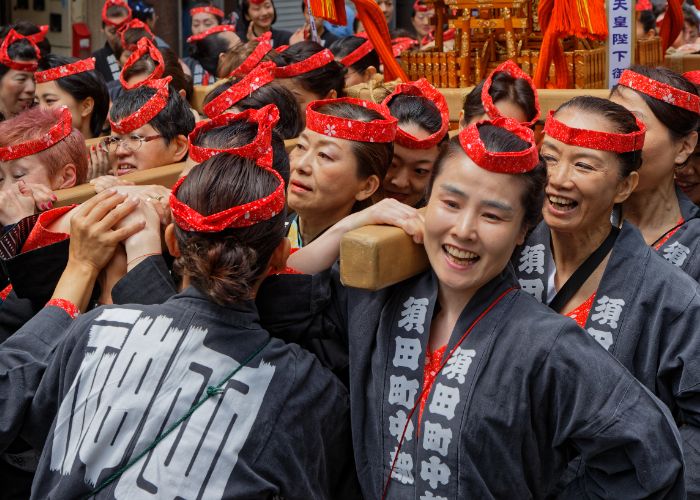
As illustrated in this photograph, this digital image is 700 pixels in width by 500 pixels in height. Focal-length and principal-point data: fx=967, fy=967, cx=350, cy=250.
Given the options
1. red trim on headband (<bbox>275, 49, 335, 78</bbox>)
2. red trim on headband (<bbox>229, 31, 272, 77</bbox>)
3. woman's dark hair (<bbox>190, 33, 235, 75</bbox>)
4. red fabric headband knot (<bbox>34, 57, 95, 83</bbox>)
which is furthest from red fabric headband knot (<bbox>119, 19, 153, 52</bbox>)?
red trim on headband (<bbox>275, 49, 335, 78</bbox>)

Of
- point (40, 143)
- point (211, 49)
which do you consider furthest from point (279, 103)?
point (211, 49)

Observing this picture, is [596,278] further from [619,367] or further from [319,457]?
[319,457]

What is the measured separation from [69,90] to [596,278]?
10.3 ft

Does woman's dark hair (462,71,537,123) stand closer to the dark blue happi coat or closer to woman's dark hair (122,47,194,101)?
the dark blue happi coat

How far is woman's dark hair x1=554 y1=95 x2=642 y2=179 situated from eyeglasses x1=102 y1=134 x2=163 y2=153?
1735 mm

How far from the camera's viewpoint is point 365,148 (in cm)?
279

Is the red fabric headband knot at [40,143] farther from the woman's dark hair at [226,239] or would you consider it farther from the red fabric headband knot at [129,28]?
the red fabric headband knot at [129,28]

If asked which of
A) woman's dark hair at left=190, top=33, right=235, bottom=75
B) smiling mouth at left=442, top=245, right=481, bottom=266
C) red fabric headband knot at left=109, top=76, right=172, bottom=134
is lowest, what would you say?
woman's dark hair at left=190, top=33, right=235, bottom=75

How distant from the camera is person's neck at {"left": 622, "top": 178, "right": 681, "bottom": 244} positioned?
284 cm

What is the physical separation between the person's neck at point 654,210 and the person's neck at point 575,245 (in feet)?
1.34

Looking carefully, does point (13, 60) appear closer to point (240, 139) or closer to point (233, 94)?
point (233, 94)

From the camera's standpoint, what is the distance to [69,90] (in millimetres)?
4719

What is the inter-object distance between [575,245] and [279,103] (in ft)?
4.68

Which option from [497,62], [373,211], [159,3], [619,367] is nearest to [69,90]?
[497,62]
